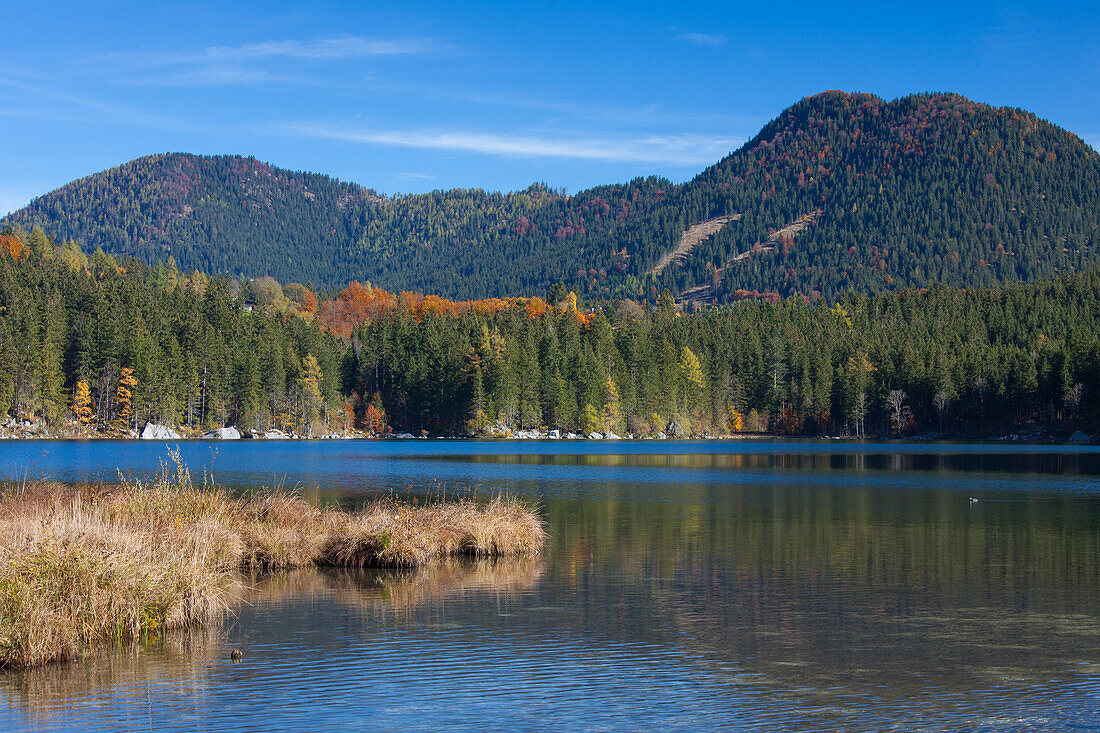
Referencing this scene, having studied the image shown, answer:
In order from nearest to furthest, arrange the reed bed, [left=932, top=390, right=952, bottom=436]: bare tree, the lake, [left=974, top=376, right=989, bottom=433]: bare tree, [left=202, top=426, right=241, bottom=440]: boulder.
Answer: the lake
the reed bed
[left=202, top=426, right=241, bottom=440]: boulder
[left=974, top=376, right=989, bottom=433]: bare tree
[left=932, top=390, right=952, bottom=436]: bare tree

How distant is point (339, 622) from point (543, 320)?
176330 millimetres

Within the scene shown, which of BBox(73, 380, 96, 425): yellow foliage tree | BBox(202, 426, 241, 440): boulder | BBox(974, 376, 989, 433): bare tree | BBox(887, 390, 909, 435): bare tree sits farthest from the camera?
→ BBox(887, 390, 909, 435): bare tree

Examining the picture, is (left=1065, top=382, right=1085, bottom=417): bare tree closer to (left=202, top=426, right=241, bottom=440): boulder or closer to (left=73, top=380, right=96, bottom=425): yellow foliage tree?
(left=202, top=426, right=241, bottom=440): boulder

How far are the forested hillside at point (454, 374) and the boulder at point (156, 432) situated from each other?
230 centimetres

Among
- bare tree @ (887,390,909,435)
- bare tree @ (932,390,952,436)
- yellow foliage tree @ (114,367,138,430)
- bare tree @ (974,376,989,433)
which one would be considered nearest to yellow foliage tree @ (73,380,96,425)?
yellow foliage tree @ (114,367,138,430)

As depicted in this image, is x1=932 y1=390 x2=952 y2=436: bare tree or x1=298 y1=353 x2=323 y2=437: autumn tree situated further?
x1=932 y1=390 x2=952 y2=436: bare tree

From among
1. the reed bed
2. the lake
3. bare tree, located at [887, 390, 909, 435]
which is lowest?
the lake

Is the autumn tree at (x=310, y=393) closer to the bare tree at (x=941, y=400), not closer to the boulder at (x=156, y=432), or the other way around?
the boulder at (x=156, y=432)

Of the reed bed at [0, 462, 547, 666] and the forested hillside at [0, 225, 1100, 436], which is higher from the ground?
the forested hillside at [0, 225, 1100, 436]

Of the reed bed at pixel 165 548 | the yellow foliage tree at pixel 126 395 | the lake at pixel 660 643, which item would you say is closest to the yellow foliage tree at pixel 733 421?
the yellow foliage tree at pixel 126 395

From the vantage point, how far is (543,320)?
648 feet

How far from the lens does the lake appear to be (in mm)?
15422

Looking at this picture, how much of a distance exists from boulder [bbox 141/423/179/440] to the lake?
11225 cm

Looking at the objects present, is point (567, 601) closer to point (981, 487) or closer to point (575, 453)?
point (981, 487)
